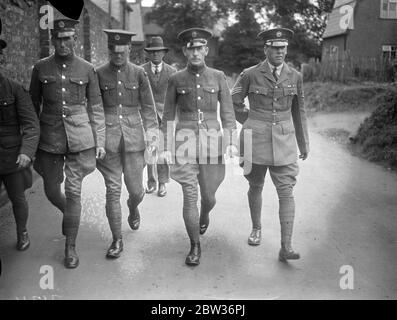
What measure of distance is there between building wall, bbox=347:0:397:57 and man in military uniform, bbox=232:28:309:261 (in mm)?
26909

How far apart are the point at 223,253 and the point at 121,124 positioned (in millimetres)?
1631

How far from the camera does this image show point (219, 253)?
16.3ft

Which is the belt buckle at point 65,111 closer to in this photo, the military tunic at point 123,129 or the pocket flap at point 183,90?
the military tunic at point 123,129

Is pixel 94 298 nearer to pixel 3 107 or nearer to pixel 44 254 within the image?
pixel 44 254

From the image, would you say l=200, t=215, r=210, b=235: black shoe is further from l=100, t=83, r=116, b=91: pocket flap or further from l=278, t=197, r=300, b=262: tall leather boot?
l=100, t=83, r=116, b=91: pocket flap

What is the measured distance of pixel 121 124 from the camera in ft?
16.5

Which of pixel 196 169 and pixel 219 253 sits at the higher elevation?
pixel 196 169

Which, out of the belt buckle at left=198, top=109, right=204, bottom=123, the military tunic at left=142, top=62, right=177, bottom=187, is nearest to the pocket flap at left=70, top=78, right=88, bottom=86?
the belt buckle at left=198, top=109, right=204, bottom=123

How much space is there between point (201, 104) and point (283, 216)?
4.41ft

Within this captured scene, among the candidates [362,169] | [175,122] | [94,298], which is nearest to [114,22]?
[362,169]

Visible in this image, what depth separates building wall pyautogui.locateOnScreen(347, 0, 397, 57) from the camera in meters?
29.8

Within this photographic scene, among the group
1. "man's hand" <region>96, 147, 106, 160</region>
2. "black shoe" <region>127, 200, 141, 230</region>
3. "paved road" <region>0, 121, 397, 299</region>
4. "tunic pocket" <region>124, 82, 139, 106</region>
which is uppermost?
"tunic pocket" <region>124, 82, 139, 106</region>

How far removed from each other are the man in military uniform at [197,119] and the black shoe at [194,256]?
0.54 metres

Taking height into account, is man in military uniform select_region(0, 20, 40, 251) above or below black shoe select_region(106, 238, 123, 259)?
above
